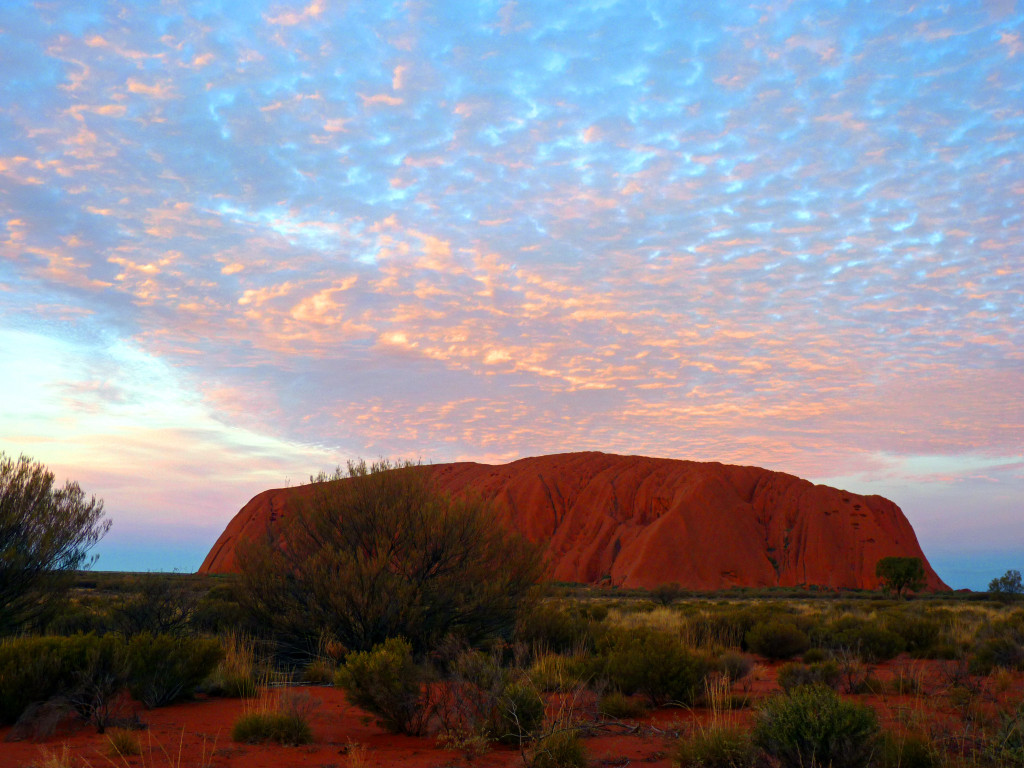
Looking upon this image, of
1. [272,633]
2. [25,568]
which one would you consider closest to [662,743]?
[272,633]

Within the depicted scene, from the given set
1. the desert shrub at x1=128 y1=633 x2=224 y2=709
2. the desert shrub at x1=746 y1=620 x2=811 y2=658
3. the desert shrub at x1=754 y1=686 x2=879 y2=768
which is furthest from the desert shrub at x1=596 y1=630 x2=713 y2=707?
the desert shrub at x1=128 y1=633 x2=224 y2=709

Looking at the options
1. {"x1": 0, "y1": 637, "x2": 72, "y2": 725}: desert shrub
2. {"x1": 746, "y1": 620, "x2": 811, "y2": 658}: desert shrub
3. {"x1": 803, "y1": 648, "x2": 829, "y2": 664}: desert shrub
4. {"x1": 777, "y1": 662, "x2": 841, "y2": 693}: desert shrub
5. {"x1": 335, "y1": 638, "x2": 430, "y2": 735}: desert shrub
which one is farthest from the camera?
{"x1": 746, "y1": 620, "x2": 811, "y2": 658}: desert shrub

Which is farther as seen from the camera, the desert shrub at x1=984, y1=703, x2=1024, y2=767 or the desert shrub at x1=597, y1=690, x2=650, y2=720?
the desert shrub at x1=597, y1=690, x2=650, y2=720

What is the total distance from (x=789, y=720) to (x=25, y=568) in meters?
11.7

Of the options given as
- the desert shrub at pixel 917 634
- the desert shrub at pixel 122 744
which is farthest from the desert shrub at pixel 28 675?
the desert shrub at pixel 917 634

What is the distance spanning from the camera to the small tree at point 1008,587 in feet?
122

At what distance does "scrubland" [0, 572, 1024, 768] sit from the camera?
5301 millimetres

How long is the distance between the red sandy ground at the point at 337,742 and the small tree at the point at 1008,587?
3592 centimetres

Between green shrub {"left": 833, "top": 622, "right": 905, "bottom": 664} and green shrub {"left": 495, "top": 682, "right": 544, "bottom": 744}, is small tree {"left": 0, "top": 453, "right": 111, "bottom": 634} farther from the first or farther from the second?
green shrub {"left": 833, "top": 622, "right": 905, "bottom": 664}

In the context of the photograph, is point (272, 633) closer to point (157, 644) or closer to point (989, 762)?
point (157, 644)

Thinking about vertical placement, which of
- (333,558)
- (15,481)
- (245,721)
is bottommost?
(245,721)

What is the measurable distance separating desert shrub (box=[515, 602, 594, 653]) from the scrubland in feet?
0.24

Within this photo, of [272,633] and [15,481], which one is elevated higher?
[15,481]

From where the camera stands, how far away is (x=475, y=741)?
5805mm
